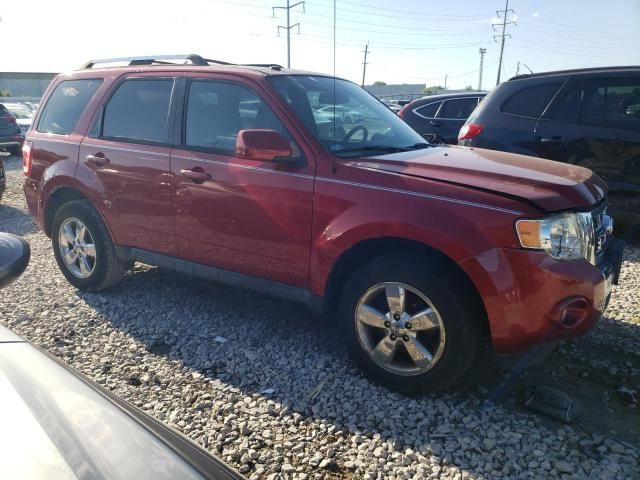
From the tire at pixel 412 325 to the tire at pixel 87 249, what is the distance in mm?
2266

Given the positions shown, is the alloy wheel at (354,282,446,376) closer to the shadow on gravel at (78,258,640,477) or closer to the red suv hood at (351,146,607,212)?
the shadow on gravel at (78,258,640,477)

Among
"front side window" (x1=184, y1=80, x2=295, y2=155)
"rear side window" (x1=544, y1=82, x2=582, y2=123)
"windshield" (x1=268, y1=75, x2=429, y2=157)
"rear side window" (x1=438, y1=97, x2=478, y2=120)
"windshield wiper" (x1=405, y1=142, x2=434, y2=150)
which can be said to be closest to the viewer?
"windshield" (x1=268, y1=75, x2=429, y2=157)

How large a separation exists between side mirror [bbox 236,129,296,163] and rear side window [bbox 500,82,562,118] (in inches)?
144

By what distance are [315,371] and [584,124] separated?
13.2ft

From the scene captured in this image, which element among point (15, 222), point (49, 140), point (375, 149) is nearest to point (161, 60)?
point (49, 140)

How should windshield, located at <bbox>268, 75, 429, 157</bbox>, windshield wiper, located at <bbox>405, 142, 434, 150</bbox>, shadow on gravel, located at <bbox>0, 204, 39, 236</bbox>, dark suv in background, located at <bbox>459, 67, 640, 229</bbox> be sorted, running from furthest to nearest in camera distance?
shadow on gravel, located at <bbox>0, 204, 39, 236</bbox>, dark suv in background, located at <bbox>459, 67, 640, 229</bbox>, windshield wiper, located at <bbox>405, 142, 434, 150</bbox>, windshield, located at <bbox>268, 75, 429, 157</bbox>

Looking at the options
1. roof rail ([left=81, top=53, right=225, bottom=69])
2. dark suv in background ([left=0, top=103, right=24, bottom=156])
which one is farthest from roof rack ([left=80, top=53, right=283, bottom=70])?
dark suv in background ([left=0, top=103, right=24, bottom=156])

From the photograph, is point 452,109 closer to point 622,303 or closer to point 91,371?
point 622,303

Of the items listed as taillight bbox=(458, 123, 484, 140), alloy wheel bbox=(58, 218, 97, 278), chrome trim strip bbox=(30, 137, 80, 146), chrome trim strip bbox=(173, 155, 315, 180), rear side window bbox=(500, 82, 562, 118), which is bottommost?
alloy wheel bbox=(58, 218, 97, 278)

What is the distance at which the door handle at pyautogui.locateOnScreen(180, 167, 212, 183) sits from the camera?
3.44 meters

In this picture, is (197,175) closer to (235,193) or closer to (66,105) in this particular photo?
(235,193)

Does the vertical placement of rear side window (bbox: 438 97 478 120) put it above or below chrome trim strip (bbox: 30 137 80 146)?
above

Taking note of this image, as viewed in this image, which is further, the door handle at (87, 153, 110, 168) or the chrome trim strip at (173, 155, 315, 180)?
the door handle at (87, 153, 110, 168)

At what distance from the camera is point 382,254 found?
9.64ft
